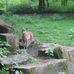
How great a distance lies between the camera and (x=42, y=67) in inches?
322

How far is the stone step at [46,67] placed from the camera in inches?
310

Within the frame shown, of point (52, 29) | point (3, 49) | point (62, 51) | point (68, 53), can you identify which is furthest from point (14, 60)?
point (52, 29)

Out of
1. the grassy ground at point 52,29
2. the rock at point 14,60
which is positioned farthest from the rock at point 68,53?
the grassy ground at point 52,29

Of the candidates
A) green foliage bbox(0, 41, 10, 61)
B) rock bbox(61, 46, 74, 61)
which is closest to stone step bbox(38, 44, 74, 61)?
rock bbox(61, 46, 74, 61)

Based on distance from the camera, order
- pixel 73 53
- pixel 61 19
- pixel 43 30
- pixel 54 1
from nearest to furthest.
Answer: pixel 73 53
pixel 43 30
pixel 61 19
pixel 54 1

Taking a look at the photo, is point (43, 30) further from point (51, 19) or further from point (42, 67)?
point (42, 67)

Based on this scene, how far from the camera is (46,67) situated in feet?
27.2

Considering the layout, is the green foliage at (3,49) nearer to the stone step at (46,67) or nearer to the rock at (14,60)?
the rock at (14,60)

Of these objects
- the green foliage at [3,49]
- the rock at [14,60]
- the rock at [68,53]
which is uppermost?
the green foliage at [3,49]

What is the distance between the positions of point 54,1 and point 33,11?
541cm

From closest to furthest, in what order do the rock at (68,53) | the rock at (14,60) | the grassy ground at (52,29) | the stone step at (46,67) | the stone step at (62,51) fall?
the stone step at (46,67)
the rock at (14,60)
the stone step at (62,51)
the rock at (68,53)
the grassy ground at (52,29)

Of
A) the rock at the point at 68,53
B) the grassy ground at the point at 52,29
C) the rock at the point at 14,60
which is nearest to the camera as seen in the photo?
the rock at the point at 14,60

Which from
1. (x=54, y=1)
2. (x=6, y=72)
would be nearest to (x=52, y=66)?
(x=6, y=72)

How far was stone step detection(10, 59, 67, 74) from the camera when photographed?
310 inches
